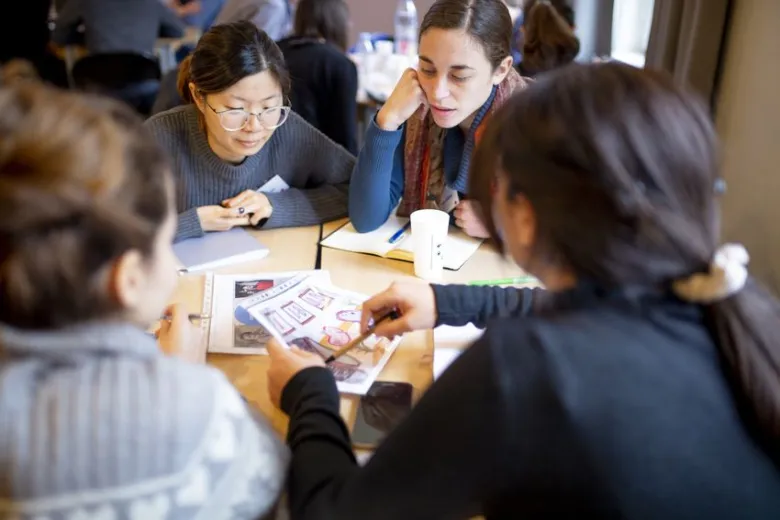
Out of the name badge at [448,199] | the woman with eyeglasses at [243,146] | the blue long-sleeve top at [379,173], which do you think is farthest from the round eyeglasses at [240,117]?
the name badge at [448,199]

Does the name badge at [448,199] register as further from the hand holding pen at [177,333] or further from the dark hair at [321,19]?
the dark hair at [321,19]

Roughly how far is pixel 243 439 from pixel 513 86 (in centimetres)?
125

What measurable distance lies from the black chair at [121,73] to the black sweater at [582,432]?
9.64 ft

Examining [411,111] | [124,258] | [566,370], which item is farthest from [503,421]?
[411,111]

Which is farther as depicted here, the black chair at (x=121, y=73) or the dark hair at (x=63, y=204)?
the black chair at (x=121, y=73)

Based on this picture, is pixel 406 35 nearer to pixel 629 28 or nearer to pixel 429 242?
pixel 629 28

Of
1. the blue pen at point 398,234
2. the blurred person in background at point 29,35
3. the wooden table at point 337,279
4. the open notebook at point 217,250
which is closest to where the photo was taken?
the wooden table at point 337,279

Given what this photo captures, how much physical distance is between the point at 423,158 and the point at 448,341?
0.69m

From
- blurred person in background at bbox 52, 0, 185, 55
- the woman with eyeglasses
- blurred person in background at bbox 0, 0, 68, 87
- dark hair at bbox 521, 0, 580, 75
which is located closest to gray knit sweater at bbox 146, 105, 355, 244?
the woman with eyeglasses

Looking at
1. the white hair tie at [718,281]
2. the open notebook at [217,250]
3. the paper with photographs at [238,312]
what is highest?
the white hair tie at [718,281]

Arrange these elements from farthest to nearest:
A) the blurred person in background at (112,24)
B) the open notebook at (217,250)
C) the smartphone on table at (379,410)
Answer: the blurred person in background at (112,24), the open notebook at (217,250), the smartphone on table at (379,410)

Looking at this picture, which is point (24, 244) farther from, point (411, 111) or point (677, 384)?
point (411, 111)

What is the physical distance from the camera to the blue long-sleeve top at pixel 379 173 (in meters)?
1.72

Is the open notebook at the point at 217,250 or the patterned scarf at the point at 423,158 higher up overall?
the patterned scarf at the point at 423,158
